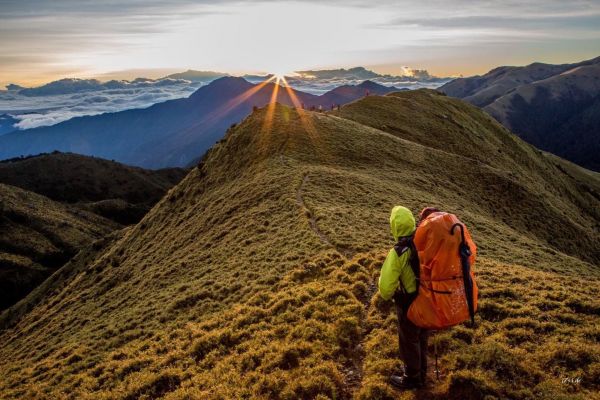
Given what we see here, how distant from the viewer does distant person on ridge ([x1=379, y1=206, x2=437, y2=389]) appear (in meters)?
8.93

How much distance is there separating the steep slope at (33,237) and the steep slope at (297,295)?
51955 millimetres

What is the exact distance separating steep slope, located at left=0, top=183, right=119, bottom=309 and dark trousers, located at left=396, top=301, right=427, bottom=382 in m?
107

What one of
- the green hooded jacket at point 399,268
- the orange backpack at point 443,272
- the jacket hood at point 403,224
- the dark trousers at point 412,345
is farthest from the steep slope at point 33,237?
the orange backpack at point 443,272

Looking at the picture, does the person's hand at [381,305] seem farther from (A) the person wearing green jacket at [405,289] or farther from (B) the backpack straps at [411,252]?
(B) the backpack straps at [411,252]

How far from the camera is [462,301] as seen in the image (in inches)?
341

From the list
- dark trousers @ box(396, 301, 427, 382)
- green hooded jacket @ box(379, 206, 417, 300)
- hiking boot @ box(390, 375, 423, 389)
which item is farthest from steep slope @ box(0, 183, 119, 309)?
green hooded jacket @ box(379, 206, 417, 300)

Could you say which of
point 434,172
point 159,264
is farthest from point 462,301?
point 434,172

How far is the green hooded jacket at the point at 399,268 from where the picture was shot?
8.91 meters

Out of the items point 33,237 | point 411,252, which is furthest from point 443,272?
point 33,237

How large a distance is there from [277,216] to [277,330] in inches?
643

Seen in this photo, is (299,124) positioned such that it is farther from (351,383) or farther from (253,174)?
(351,383)

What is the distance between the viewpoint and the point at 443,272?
840 cm

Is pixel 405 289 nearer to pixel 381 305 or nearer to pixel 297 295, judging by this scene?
pixel 381 305

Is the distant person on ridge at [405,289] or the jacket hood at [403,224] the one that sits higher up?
the jacket hood at [403,224]
